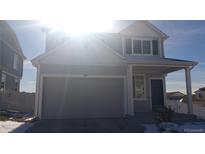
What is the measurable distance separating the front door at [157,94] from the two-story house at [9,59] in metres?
13.1

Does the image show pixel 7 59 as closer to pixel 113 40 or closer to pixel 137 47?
pixel 113 40

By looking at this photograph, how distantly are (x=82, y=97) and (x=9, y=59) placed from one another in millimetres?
11600

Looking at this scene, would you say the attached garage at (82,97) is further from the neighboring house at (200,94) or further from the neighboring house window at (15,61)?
the neighboring house at (200,94)

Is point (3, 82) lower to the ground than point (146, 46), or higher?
lower

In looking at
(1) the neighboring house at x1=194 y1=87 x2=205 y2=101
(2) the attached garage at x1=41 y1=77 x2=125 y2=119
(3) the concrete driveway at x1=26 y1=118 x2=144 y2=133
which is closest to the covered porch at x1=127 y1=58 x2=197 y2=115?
(2) the attached garage at x1=41 y1=77 x2=125 y2=119

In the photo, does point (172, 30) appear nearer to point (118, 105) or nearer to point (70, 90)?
point (118, 105)

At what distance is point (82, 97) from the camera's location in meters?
10.6

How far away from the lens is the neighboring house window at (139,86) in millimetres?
12844

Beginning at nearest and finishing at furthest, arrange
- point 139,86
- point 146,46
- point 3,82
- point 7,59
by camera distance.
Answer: point 139,86, point 146,46, point 3,82, point 7,59

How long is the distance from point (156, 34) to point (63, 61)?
729cm

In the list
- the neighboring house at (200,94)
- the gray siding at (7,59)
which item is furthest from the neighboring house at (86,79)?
the neighboring house at (200,94)

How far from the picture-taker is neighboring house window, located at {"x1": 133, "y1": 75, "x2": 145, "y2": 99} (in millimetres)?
12844

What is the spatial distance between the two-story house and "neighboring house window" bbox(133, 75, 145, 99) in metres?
11.8

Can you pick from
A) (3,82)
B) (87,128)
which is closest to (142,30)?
(87,128)
